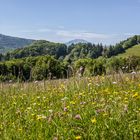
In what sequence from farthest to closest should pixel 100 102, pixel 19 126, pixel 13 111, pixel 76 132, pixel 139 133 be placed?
pixel 13 111
pixel 100 102
pixel 19 126
pixel 76 132
pixel 139 133

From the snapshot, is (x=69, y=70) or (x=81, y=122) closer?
(x=81, y=122)

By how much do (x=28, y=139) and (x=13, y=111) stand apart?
6.06ft

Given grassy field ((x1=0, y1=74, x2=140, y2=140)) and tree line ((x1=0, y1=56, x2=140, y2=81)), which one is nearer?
grassy field ((x1=0, y1=74, x2=140, y2=140))

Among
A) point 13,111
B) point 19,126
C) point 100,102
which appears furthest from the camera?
point 13,111

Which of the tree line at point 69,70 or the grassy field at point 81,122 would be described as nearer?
the grassy field at point 81,122

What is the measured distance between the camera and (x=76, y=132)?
13.1 ft

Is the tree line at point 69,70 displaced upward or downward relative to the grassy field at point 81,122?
upward

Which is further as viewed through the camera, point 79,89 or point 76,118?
point 79,89

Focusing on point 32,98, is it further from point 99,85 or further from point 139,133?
point 139,133

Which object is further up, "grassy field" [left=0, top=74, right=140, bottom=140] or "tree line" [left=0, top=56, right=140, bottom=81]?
"tree line" [left=0, top=56, right=140, bottom=81]

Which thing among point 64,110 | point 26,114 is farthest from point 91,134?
point 26,114

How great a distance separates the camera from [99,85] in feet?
23.8

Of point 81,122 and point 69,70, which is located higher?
point 69,70

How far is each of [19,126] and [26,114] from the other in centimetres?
74
